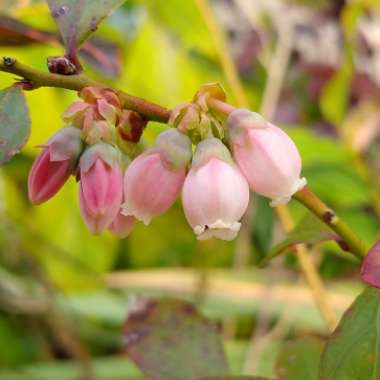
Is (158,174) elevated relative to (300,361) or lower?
elevated

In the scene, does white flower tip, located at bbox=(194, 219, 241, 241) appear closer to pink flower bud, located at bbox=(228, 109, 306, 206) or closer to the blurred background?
pink flower bud, located at bbox=(228, 109, 306, 206)

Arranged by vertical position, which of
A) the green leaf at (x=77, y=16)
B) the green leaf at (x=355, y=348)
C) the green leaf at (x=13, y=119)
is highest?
the green leaf at (x=77, y=16)

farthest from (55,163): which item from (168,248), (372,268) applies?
(168,248)

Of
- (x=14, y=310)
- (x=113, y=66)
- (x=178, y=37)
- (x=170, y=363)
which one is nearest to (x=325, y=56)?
(x=178, y=37)

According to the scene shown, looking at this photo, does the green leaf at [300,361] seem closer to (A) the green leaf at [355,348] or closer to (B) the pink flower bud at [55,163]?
(A) the green leaf at [355,348]

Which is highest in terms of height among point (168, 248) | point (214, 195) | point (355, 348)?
point (214, 195)

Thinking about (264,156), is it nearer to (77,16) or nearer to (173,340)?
(77,16)

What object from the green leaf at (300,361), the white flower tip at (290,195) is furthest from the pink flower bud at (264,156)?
the green leaf at (300,361)
